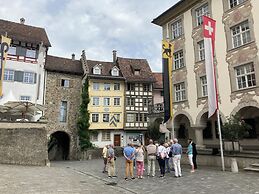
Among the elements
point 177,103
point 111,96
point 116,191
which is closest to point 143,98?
point 111,96

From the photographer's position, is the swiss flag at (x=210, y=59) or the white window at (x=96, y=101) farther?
the white window at (x=96, y=101)

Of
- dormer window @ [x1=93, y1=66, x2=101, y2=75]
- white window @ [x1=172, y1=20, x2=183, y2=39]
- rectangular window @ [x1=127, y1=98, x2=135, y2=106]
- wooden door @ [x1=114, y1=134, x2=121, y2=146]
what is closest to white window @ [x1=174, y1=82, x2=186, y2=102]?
white window @ [x1=172, y1=20, x2=183, y2=39]

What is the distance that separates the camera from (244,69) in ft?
55.2

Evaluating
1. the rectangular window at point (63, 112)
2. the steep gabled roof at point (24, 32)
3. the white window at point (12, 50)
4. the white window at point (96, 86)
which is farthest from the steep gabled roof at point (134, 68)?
the white window at point (12, 50)

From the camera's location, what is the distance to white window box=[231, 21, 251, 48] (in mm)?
16852

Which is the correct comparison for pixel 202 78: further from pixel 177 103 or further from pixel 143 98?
pixel 143 98

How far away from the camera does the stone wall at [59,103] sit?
118 feet

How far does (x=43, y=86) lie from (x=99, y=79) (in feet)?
28.5

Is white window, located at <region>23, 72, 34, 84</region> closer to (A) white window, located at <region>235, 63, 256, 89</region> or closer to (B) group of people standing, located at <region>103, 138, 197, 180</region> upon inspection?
(B) group of people standing, located at <region>103, 138, 197, 180</region>

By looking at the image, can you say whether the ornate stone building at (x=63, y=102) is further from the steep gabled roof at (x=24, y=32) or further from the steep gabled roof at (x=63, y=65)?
the steep gabled roof at (x=24, y=32)

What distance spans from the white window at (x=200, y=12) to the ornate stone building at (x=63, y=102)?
22.6 m

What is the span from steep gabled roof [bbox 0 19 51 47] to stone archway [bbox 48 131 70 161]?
14068mm

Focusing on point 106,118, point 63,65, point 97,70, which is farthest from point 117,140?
point 63,65

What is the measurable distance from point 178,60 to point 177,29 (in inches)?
118
